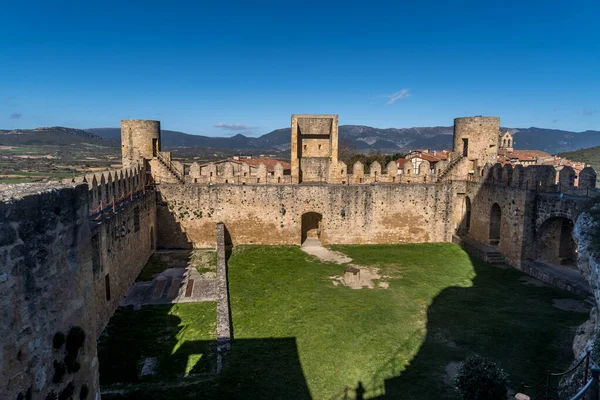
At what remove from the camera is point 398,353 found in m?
9.81

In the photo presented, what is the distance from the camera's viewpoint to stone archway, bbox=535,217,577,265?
52.0 ft

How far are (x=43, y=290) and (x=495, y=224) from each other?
18246 millimetres

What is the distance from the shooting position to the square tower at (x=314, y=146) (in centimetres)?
2075

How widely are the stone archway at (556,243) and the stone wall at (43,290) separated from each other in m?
15.8

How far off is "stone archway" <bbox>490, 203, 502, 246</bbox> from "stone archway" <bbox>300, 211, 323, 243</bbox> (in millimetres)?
8097

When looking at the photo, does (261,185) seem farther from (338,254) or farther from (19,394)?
(19,394)

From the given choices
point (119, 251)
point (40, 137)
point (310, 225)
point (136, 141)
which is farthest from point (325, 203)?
point (40, 137)

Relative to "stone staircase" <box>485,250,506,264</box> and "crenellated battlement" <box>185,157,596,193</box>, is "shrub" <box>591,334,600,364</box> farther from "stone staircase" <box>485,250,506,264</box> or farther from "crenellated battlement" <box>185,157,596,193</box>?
"crenellated battlement" <box>185,157,596,193</box>

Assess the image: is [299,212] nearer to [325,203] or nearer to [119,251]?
[325,203]

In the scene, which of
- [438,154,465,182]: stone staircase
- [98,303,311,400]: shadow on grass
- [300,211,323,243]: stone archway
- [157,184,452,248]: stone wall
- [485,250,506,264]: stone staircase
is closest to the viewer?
[98,303,311,400]: shadow on grass

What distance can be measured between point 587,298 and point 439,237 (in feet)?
27.3

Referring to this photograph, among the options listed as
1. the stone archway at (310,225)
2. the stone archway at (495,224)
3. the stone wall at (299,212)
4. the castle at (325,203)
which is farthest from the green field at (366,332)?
the stone archway at (310,225)

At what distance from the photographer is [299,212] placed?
65.0ft

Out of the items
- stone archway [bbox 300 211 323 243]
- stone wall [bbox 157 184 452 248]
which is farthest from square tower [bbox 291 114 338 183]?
stone archway [bbox 300 211 323 243]
